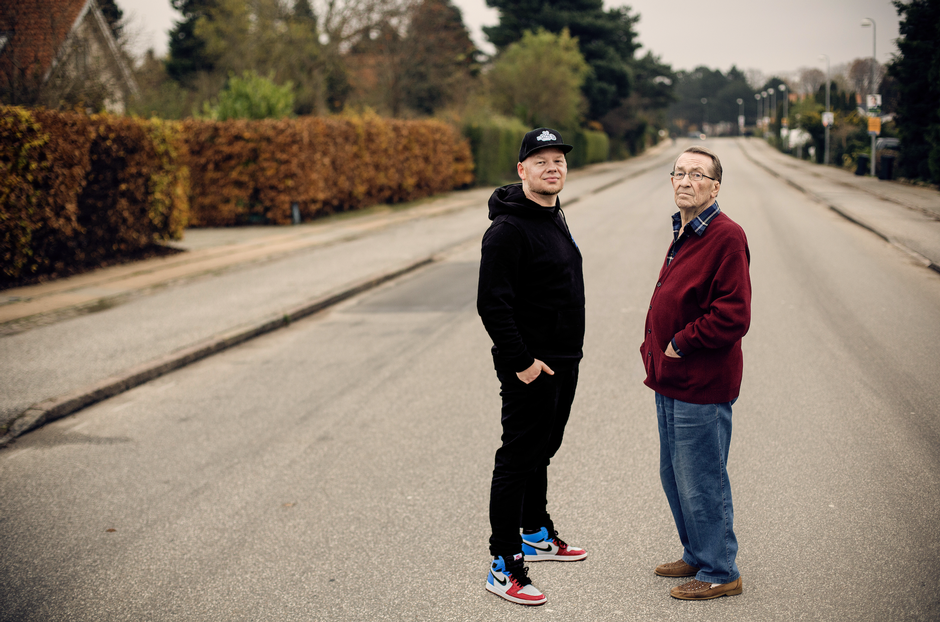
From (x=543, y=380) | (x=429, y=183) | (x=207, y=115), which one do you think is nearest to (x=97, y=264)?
(x=207, y=115)

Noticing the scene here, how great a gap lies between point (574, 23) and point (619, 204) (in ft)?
101

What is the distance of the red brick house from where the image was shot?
13.3 m

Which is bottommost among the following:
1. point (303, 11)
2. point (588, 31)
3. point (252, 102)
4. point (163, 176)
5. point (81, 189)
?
point (81, 189)

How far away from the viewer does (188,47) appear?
4547 cm

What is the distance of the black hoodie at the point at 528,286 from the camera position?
302 centimetres

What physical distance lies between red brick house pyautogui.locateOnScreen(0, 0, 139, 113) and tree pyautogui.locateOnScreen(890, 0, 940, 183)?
23112 millimetres

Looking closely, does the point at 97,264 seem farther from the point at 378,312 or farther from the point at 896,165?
the point at 896,165

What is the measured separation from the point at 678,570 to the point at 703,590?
0.18m

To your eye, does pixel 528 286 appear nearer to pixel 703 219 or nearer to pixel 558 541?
pixel 703 219

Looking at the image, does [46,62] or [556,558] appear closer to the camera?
[556,558]

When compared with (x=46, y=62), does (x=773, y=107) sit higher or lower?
higher

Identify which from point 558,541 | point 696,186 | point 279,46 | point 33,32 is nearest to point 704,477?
point 558,541

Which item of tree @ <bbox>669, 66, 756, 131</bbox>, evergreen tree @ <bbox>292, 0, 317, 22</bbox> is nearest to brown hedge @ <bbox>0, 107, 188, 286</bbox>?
evergreen tree @ <bbox>292, 0, 317, 22</bbox>

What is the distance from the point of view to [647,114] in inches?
3268
